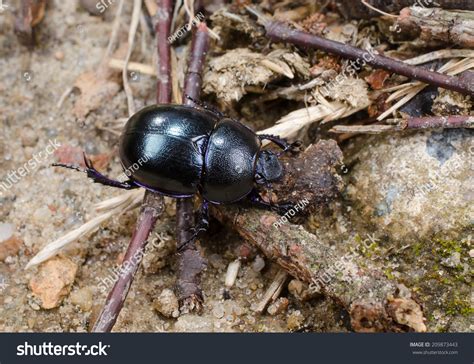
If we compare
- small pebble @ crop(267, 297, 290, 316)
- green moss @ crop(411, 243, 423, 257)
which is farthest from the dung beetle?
green moss @ crop(411, 243, 423, 257)

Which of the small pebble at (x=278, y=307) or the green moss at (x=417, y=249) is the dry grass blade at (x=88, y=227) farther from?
the green moss at (x=417, y=249)

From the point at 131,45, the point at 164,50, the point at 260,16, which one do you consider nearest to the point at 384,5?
the point at 260,16

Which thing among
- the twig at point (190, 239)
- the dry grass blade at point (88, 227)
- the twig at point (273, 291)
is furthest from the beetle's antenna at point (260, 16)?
the twig at point (273, 291)

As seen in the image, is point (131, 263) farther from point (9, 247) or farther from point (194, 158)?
point (9, 247)

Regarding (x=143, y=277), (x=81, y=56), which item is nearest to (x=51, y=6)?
(x=81, y=56)

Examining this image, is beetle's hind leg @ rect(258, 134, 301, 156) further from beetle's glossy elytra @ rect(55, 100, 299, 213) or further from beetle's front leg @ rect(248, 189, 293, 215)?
beetle's front leg @ rect(248, 189, 293, 215)

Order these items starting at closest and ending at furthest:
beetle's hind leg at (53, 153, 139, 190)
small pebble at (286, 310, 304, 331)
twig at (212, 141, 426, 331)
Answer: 1. twig at (212, 141, 426, 331)
2. small pebble at (286, 310, 304, 331)
3. beetle's hind leg at (53, 153, 139, 190)
